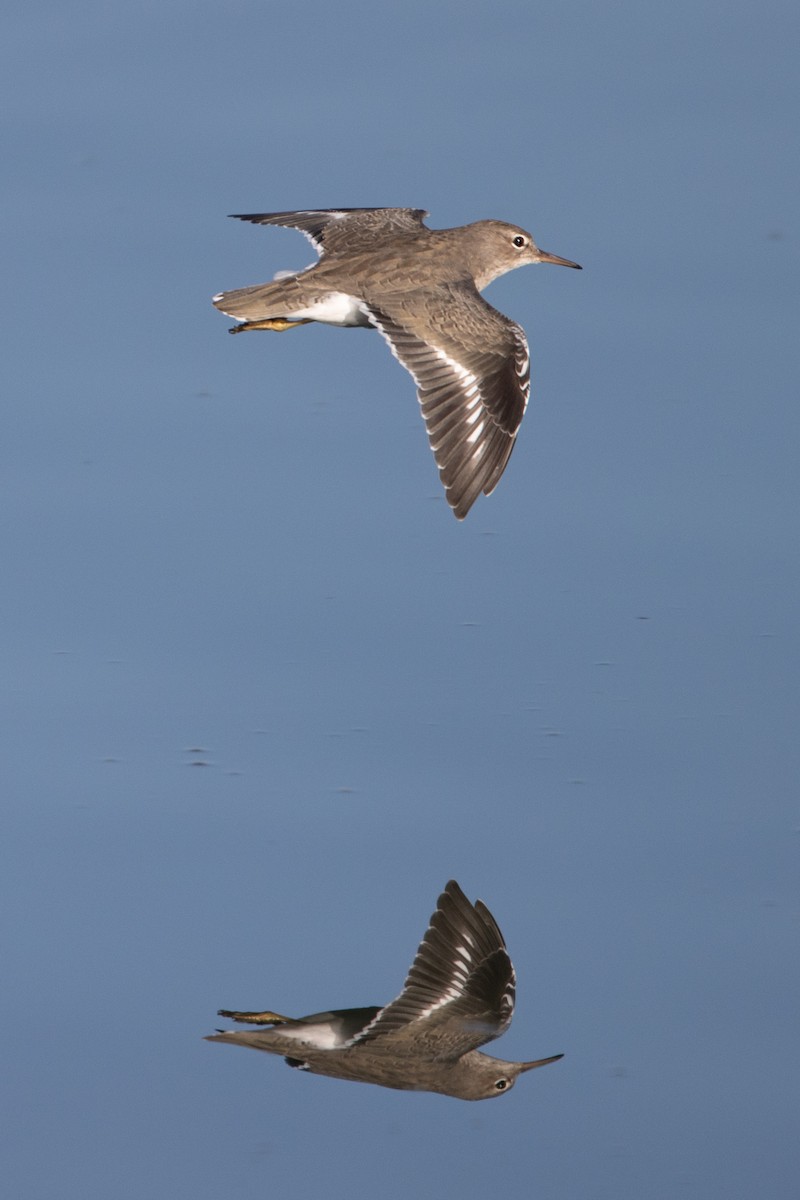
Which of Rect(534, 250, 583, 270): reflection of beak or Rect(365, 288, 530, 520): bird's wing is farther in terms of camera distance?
Rect(534, 250, 583, 270): reflection of beak

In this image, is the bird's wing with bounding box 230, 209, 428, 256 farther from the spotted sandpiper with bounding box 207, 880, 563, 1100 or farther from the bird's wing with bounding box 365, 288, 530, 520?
the spotted sandpiper with bounding box 207, 880, 563, 1100

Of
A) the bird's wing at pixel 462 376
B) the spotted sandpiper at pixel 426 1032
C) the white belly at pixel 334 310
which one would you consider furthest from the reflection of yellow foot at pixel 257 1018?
the white belly at pixel 334 310

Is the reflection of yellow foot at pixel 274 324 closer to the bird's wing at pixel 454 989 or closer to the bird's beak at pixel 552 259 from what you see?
the bird's beak at pixel 552 259

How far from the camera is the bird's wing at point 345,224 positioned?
11406mm

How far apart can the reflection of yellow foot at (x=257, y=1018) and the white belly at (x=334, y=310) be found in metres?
4.08

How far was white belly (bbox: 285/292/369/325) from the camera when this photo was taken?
10.5 meters

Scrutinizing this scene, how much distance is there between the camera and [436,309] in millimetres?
10234

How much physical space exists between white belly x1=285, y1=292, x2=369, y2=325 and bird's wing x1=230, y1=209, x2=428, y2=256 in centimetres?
63

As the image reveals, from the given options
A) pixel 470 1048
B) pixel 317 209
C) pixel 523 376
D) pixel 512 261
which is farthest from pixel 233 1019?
pixel 317 209

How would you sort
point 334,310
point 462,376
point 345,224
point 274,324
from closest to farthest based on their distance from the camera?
point 462,376
point 334,310
point 274,324
point 345,224

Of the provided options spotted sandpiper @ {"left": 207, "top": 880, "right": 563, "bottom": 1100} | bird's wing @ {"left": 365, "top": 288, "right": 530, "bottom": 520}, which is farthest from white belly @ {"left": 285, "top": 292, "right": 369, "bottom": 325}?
spotted sandpiper @ {"left": 207, "top": 880, "right": 563, "bottom": 1100}

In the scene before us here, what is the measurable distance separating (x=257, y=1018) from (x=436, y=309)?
13.1 ft

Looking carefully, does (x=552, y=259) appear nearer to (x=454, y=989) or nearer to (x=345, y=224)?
(x=345, y=224)

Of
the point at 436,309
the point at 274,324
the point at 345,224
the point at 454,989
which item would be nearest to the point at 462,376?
the point at 436,309
